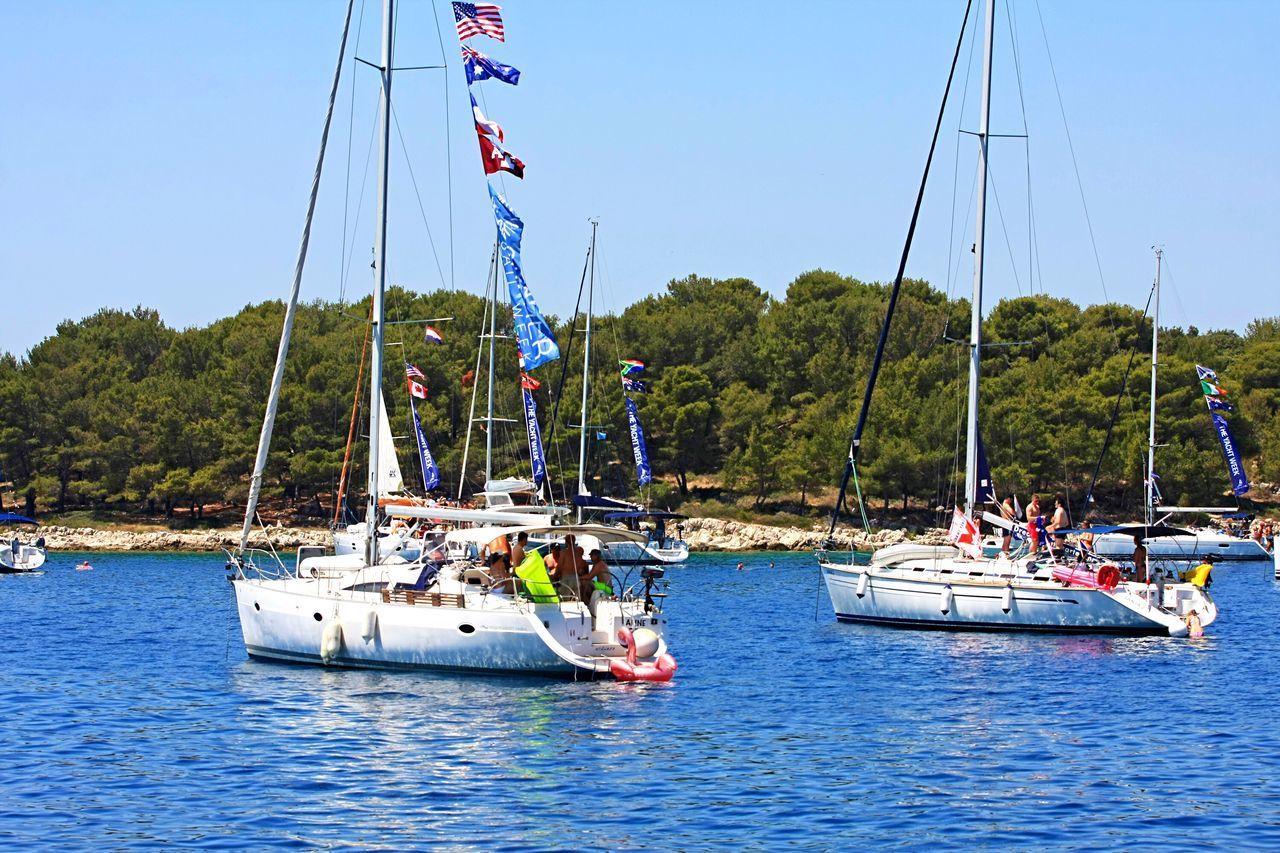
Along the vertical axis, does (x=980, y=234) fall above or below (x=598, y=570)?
above

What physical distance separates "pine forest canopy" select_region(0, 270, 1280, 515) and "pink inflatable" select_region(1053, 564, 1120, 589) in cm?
4502

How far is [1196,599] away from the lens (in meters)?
35.0

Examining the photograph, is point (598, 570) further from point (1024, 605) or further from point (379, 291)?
point (1024, 605)

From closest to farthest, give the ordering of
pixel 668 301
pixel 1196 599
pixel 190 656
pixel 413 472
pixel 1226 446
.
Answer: pixel 190 656, pixel 1196 599, pixel 1226 446, pixel 413 472, pixel 668 301

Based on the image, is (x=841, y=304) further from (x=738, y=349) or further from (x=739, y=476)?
(x=739, y=476)

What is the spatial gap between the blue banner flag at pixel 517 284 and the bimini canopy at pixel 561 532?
145 inches

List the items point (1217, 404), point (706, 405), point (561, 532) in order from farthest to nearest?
point (706, 405)
point (1217, 404)
point (561, 532)

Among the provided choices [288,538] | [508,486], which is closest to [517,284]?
[508,486]

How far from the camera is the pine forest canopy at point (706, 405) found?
84.9 m

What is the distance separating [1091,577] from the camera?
3403 centimetres

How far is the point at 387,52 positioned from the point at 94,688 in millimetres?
13195

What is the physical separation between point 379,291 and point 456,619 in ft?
24.0

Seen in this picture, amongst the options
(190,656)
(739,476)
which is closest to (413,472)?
(739,476)

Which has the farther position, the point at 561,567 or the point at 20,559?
the point at 20,559
